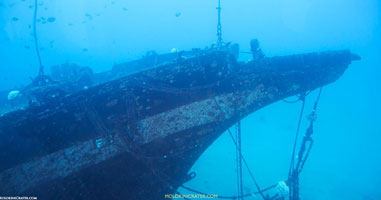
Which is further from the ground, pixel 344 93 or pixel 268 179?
pixel 344 93

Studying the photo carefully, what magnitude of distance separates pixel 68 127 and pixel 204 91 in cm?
237

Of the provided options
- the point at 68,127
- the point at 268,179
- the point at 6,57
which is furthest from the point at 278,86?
the point at 6,57

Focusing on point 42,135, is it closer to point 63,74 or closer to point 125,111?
point 125,111

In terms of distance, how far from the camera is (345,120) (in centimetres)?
6412

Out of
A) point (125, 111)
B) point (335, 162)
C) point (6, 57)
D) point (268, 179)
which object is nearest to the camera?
point (125, 111)

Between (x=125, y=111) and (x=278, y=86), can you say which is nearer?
(x=125, y=111)

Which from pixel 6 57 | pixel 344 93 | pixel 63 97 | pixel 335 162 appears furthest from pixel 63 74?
pixel 6 57

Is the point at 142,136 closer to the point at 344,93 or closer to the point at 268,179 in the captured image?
the point at 268,179

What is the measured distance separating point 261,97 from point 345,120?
77.7m

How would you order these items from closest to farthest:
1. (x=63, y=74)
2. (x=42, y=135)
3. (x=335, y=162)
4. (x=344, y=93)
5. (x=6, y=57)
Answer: (x=42, y=135)
(x=63, y=74)
(x=335, y=162)
(x=344, y=93)
(x=6, y=57)

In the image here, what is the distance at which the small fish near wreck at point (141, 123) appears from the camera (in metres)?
3.04

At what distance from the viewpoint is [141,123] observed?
3.47m

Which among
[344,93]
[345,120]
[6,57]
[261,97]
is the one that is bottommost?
[261,97]

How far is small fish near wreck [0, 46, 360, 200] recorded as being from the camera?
3.04m
